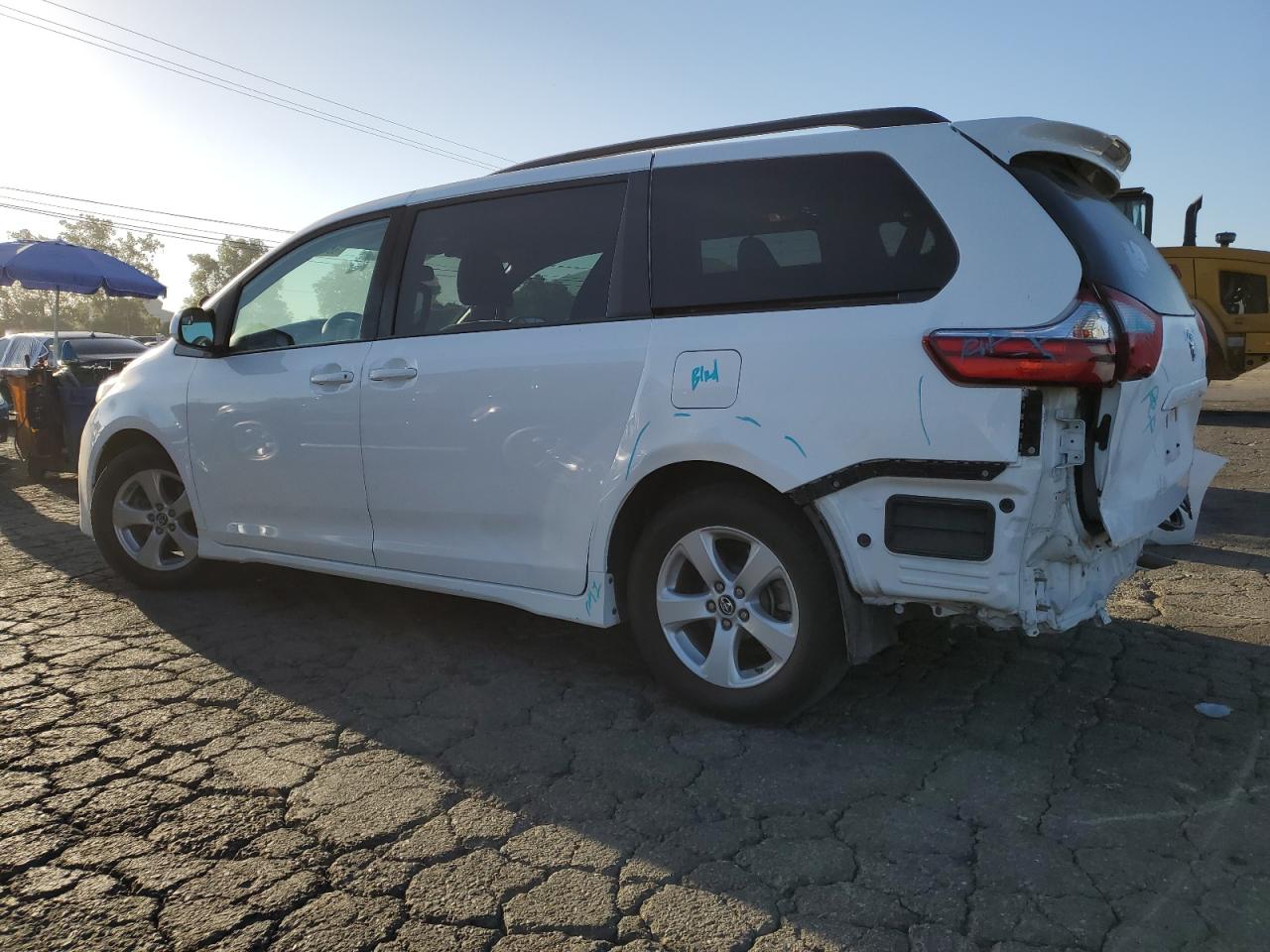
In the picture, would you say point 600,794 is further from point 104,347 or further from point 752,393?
point 104,347

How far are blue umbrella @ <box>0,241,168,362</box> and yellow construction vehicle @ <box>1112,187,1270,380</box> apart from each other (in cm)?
1408

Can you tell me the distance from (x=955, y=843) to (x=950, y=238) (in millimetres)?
1670

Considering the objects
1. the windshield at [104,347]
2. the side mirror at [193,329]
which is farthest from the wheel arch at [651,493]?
the windshield at [104,347]

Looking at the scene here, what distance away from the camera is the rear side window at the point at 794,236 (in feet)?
9.45

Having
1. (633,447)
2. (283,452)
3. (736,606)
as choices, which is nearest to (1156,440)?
(736,606)

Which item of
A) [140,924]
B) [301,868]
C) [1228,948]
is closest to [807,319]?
[1228,948]

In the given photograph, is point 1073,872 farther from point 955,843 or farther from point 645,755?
point 645,755

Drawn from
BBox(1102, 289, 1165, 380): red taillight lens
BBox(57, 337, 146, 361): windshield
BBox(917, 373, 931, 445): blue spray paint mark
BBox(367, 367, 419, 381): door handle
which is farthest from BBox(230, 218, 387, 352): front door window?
BBox(57, 337, 146, 361): windshield

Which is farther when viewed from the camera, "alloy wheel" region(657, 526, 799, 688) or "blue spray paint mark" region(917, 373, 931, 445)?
"alloy wheel" region(657, 526, 799, 688)

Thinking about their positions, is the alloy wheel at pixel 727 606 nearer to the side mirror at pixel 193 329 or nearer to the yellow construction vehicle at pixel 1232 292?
the side mirror at pixel 193 329

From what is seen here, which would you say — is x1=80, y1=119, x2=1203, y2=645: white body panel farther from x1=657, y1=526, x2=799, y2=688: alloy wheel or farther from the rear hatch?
x1=657, y1=526, x2=799, y2=688: alloy wheel

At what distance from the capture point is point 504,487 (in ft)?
11.9

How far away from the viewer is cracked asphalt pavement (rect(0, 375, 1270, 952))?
7.30ft

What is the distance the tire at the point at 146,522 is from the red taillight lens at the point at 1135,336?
425 cm
